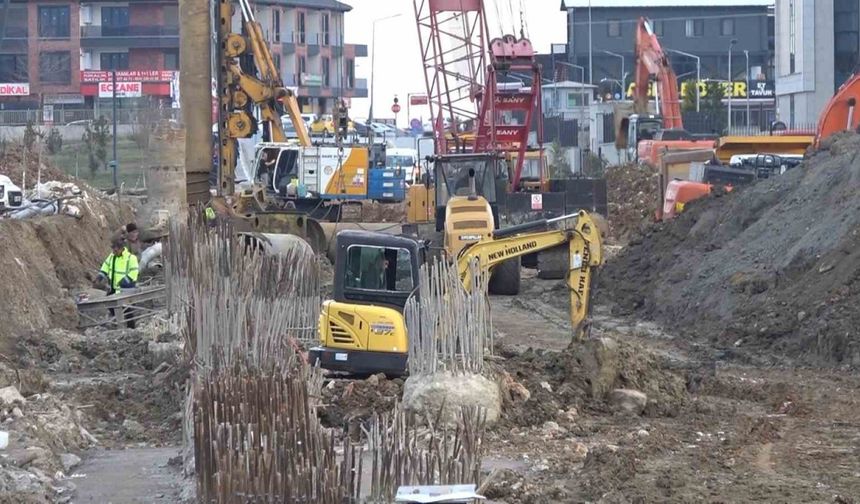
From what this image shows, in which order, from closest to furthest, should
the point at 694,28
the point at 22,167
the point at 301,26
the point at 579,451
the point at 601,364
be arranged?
the point at 579,451 → the point at 601,364 → the point at 22,167 → the point at 301,26 → the point at 694,28

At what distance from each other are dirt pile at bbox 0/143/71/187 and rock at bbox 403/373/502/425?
23508 mm

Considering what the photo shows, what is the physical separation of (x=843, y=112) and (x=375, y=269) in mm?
17627

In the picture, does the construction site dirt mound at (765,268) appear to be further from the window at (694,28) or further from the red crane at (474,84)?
the window at (694,28)

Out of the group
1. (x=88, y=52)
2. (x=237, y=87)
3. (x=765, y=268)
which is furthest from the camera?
(x=88, y=52)

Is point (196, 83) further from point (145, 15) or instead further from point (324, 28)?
point (324, 28)

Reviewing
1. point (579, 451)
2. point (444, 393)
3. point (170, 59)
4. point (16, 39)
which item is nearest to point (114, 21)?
point (170, 59)

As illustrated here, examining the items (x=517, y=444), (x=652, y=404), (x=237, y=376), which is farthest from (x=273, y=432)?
(x=652, y=404)

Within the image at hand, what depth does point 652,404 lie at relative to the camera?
647 inches

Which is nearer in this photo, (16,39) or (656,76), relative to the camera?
(656,76)

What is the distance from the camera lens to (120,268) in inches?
904

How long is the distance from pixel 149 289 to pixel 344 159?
1744 cm

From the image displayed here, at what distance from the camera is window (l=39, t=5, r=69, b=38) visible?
74062 millimetres

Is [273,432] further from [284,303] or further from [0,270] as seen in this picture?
[0,270]

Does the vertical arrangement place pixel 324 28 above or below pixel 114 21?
above
